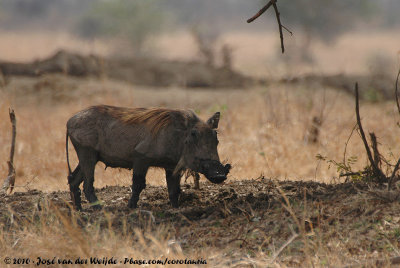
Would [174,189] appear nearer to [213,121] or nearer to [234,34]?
[213,121]

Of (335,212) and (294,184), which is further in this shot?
(294,184)

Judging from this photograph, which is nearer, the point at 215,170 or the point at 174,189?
the point at 215,170

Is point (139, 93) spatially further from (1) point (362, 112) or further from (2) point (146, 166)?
(2) point (146, 166)

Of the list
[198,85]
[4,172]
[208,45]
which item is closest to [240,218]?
[4,172]

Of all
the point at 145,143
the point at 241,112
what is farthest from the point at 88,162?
the point at 241,112

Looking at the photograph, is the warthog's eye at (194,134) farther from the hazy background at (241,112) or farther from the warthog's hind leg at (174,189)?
the hazy background at (241,112)

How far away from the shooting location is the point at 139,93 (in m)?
13.9

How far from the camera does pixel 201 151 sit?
514cm

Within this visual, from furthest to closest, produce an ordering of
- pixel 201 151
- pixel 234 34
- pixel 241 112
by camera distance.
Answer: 1. pixel 234 34
2. pixel 241 112
3. pixel 201 151

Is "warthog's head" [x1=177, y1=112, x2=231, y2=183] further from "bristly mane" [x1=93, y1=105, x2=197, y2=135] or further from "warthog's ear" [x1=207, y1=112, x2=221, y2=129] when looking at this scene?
"bristly mane" [x1=93, y1=105, x2=197, y2=135]

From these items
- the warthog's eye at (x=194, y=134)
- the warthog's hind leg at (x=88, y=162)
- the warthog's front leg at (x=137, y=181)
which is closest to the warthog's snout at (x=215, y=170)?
the warthog's eye at (x=194, y=134)

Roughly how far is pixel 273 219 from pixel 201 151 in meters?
0.83

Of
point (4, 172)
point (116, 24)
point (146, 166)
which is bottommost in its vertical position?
point (4, 172)

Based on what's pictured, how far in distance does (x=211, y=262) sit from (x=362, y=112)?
8.61 m
